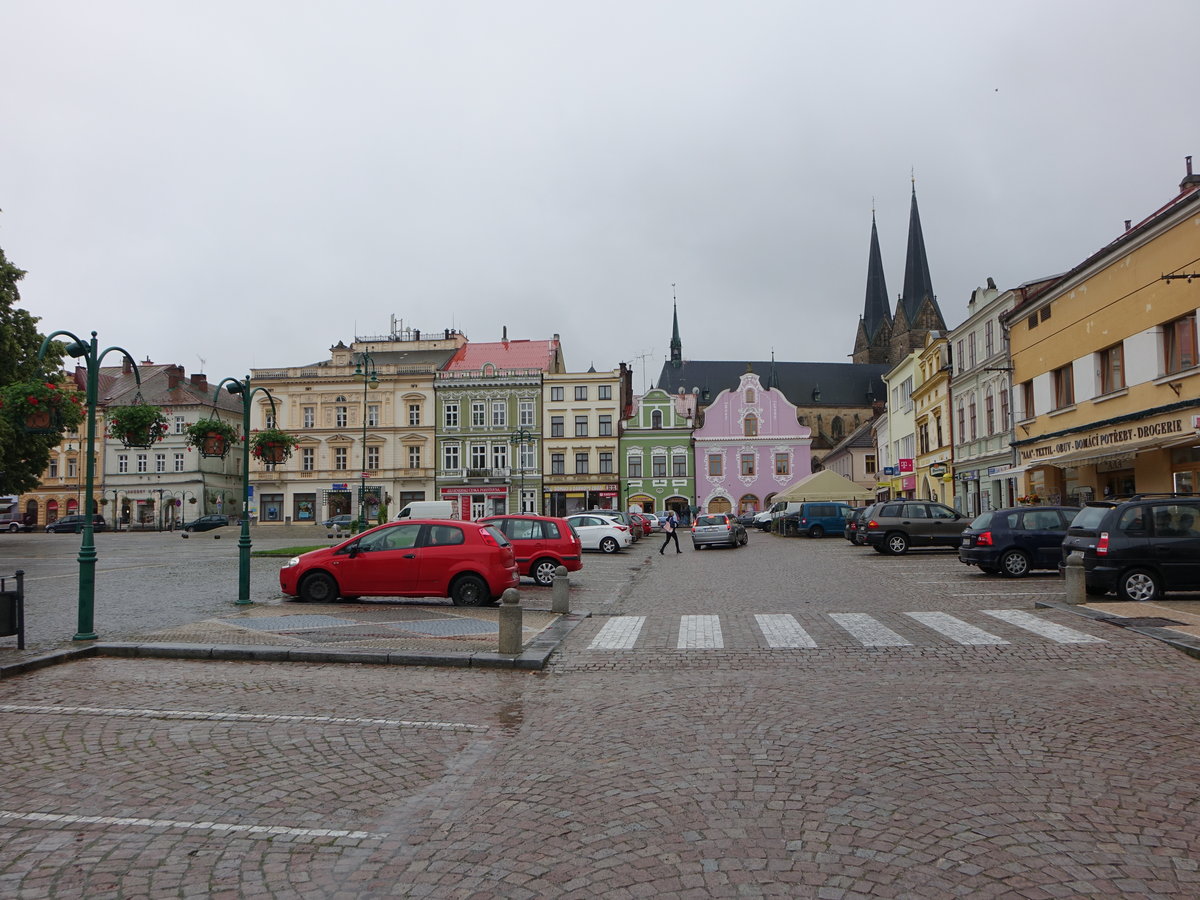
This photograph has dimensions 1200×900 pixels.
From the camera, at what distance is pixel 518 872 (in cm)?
426

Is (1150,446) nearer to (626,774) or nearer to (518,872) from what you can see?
(626,774)

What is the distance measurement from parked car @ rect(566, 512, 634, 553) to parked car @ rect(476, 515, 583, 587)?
48.0ft

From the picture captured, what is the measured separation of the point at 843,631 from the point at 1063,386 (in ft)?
75.9

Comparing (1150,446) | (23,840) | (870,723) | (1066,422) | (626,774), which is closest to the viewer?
(23,840)

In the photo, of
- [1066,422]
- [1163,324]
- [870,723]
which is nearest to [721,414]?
[1066,422]

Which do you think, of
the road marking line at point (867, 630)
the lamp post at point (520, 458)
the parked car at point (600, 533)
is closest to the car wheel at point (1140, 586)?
the road marking line at point (867, 630)

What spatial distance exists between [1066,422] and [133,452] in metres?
68.6

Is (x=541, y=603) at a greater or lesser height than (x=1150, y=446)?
lesser

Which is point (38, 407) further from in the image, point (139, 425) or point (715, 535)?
point (715, 535)

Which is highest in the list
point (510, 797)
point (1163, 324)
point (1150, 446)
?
point (1163, 324)

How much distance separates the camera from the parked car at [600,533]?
34906 mm

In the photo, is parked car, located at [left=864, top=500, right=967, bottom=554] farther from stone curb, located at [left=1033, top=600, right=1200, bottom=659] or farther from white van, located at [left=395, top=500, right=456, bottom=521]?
white van, located at [left=395, top=500, right=456, bottom=521]

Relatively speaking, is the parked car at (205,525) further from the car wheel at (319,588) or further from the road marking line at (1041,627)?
the road marking line at (1041,627)

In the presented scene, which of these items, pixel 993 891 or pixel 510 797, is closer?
pixel 993 891
